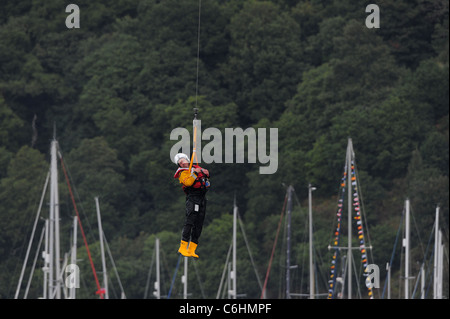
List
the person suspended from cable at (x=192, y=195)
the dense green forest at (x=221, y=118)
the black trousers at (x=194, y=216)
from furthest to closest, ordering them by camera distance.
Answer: the dense green forest at (x=221, y=118)
the black trousers at (x=194, y=216)
the person suspended from cable at (x=192, y=195)

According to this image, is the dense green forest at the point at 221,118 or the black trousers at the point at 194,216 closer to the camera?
the black trousers at the point at 194,216

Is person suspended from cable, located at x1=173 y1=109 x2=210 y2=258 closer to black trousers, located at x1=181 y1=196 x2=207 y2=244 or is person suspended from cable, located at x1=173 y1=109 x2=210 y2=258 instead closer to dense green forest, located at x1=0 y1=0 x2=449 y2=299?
black trousers, located at x1=181 y1=196 x2=207 y2=244

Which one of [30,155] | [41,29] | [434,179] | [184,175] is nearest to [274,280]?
[434,179]

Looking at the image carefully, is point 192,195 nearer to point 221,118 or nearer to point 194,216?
point 194,216

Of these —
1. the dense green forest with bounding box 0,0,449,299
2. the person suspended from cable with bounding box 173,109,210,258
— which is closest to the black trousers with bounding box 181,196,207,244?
the person suspended from cable with bounding box 173,109,210,258

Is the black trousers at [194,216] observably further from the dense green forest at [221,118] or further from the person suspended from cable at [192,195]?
the dense green forest at [221,118]

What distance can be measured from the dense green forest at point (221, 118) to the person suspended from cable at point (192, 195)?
56.8 meters

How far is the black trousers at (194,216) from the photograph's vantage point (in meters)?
32.6

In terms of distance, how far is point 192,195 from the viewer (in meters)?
32.7

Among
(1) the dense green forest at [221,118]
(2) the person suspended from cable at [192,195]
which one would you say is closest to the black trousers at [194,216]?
(2) the person suspended from cable at [192,195]

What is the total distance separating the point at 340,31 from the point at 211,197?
64.0ft

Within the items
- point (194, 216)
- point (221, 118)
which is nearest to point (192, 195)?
point (194, 216)

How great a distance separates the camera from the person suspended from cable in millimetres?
32062

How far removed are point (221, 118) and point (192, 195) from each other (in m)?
80.4
